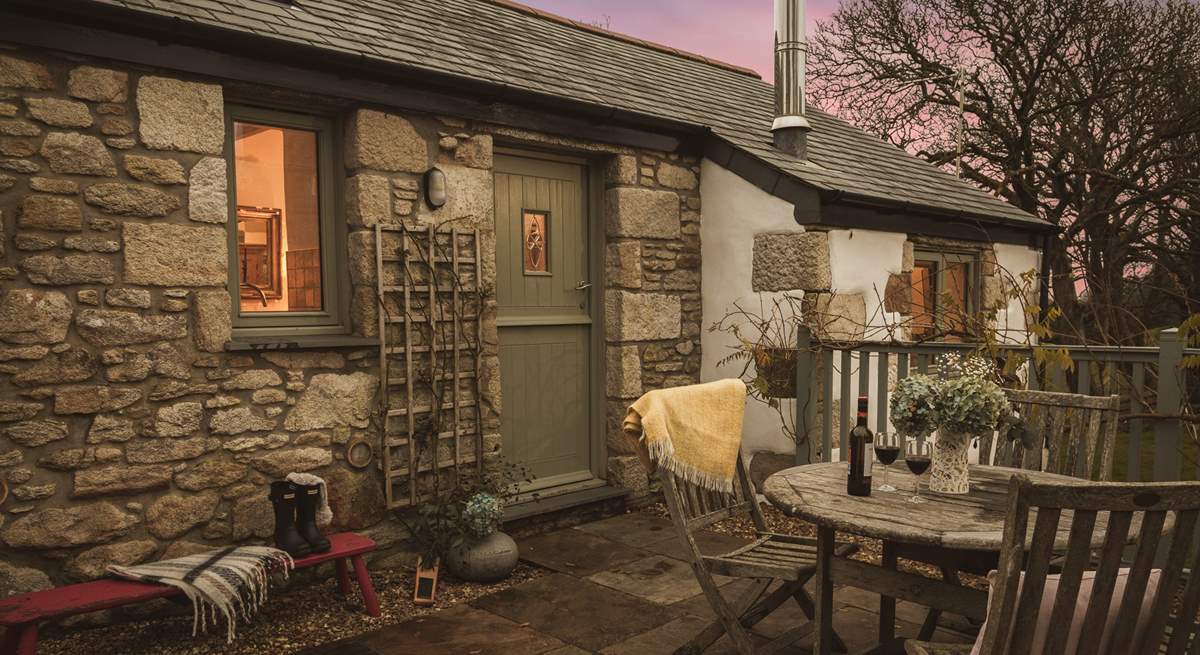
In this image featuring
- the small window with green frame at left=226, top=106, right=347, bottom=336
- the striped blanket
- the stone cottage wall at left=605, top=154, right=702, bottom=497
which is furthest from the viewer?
the stone cottage wall at left=605, top=154, right=702, bottom=497

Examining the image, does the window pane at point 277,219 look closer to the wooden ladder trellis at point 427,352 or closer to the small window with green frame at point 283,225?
the small window with green frame at point 283,225

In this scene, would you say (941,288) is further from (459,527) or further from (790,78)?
(459,527)

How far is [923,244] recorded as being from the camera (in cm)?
661

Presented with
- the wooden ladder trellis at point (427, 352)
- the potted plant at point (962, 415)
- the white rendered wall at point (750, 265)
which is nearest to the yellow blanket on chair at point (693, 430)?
the potted plant at point (962, 415)

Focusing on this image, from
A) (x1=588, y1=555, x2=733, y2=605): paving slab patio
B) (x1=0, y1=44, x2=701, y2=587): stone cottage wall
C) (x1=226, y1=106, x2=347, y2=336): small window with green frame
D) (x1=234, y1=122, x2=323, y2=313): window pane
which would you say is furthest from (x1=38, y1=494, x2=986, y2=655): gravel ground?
(x1=234, y1=122, x2=323, y2=313): window pane

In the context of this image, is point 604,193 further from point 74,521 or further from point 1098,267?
point 1098,267

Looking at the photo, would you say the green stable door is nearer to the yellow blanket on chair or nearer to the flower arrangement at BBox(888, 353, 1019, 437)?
the yellow blanket on chair

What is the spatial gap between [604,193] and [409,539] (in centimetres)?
259

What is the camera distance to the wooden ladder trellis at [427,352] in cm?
427

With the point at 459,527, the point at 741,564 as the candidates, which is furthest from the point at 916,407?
the point at 459,527

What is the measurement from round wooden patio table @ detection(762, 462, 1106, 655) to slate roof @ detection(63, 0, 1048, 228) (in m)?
2.92

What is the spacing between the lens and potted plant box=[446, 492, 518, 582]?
4.07m

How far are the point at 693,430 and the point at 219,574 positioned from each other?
1.98m

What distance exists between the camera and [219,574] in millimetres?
3189
